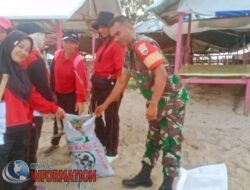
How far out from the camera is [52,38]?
8852 mm

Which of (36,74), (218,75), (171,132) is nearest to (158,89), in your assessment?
(171,132)

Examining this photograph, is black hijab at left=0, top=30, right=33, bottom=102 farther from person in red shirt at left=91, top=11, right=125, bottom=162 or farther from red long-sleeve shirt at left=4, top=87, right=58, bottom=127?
person in red shirt at left=91, top=11, right=125, bottom=162

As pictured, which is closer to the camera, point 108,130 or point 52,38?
point 108,130

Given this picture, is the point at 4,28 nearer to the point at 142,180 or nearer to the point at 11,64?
the point at 11,64

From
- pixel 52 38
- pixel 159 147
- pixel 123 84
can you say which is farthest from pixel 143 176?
pixel 52 38

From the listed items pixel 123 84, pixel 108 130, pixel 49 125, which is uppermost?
pixel 123 84

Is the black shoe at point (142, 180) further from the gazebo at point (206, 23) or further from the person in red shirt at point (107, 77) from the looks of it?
the gazebo at point (206, 23)

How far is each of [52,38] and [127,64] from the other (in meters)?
5.55

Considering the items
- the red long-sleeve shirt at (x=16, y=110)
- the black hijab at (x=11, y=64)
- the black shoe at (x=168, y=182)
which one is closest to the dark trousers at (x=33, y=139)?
the red long-sleeve shirt at (x=16, y=110)

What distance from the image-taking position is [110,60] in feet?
14.2

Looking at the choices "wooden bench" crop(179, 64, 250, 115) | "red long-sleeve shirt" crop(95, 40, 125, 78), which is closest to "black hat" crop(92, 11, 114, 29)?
"red long-sleeve shirt" crop(95, 40, 125, 78)

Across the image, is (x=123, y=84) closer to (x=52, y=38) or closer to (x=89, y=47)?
(x=52, y=38)

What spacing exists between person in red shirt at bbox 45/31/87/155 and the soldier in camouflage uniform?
33.9 inches

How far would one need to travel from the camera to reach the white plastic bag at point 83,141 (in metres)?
3.71
